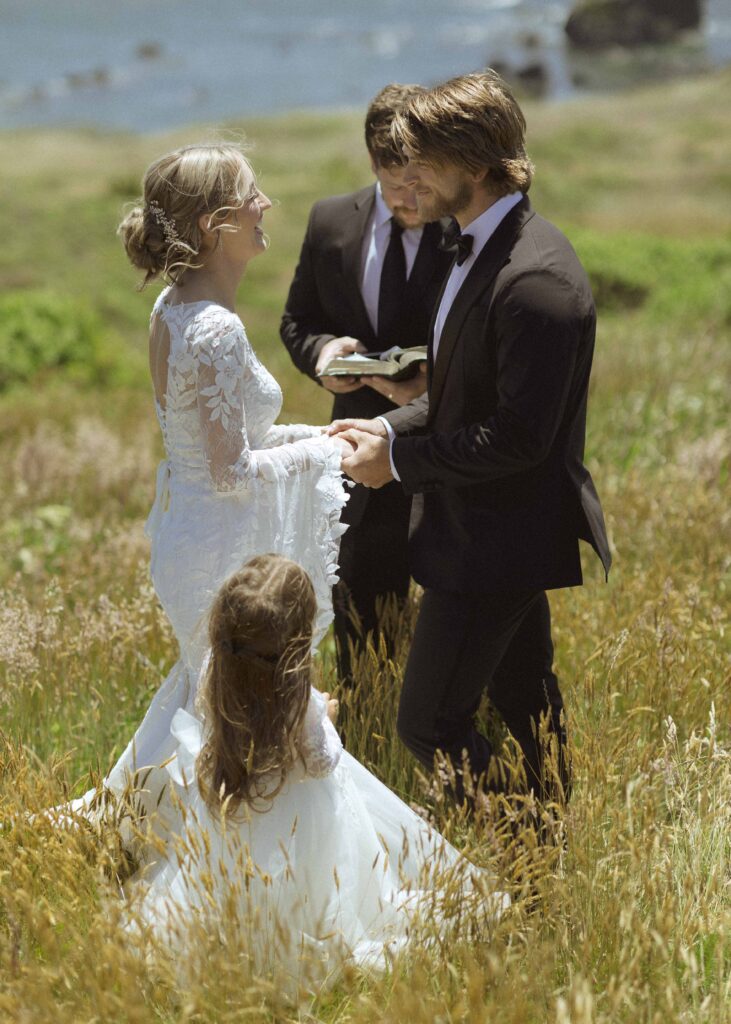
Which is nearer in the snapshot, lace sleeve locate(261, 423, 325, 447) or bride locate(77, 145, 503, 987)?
bride locate(77, 145, 503, 987)

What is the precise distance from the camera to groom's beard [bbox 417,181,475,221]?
8.54ft

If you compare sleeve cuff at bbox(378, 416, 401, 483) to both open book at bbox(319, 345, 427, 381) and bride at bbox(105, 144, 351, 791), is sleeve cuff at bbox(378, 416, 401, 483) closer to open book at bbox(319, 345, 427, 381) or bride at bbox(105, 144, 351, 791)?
bride at bbox(105, 144, 351, 791)

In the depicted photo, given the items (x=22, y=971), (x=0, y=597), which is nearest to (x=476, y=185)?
(x=22, y=971)

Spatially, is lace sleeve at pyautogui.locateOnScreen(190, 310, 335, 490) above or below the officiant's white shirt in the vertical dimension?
below

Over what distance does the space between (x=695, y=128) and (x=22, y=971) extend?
61.6 metres

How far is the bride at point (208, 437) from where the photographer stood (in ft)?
9.05

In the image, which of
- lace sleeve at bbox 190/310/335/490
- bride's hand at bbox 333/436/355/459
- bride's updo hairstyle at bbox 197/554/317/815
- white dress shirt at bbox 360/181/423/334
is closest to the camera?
bride's updo hairstyle at bbox 197/554/317/815

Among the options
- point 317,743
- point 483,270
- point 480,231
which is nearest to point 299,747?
point 317,743

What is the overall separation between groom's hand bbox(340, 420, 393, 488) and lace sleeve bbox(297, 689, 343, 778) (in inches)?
26.8

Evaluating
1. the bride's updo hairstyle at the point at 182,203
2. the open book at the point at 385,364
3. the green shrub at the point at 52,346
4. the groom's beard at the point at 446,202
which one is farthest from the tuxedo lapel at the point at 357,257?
the green shrub at the point at 52,346

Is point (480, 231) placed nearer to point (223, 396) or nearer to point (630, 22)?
point (223, 396)

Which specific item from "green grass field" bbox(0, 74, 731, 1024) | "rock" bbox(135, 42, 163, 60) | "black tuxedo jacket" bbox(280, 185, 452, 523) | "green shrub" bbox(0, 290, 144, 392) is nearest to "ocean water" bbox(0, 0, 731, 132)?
"rock" bbox(135, 42, 163, 60)

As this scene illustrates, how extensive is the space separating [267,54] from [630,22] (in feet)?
100

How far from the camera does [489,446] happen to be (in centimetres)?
258
